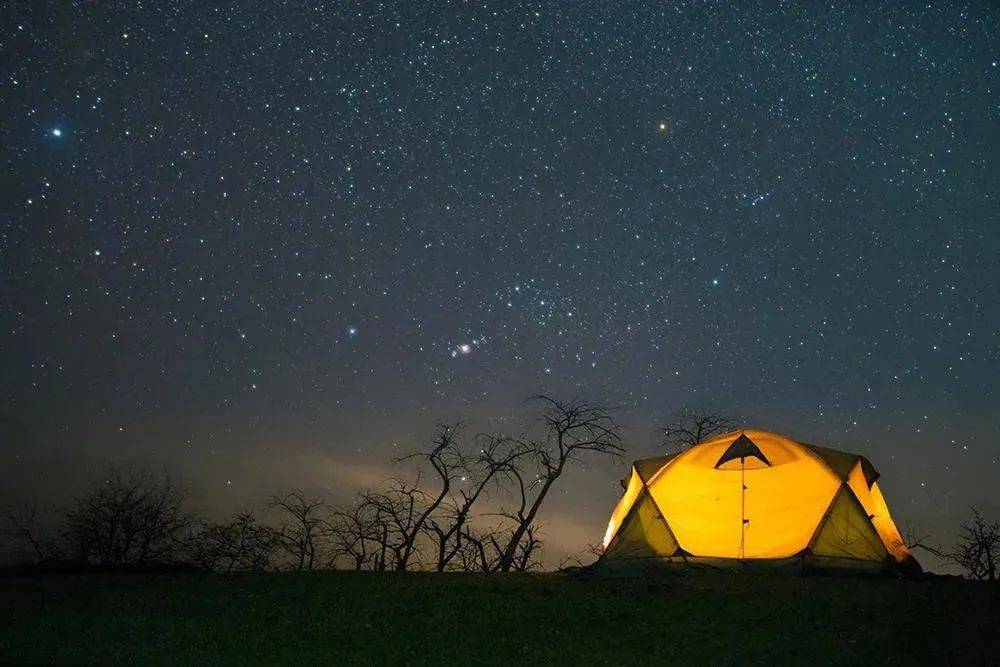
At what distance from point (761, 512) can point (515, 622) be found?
665 cm

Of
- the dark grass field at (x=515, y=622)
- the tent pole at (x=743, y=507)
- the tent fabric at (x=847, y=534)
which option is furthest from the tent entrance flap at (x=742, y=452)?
the dark grass field at (x=515, y=622)

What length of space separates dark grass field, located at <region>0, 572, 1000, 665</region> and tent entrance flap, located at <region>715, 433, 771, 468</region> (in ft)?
8.75

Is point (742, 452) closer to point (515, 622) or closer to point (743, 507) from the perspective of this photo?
point (743, 507)

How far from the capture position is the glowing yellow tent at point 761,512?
43.3 ft

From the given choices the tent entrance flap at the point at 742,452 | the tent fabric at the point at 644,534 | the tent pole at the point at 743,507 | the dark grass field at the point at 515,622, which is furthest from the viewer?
the tent entrance flap at the point at 742,452

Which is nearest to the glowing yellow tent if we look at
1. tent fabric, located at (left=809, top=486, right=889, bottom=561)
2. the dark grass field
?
tent fabric, located at (left=809, top=486, right=889, bottom=561)

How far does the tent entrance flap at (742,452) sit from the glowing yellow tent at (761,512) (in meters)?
0.02

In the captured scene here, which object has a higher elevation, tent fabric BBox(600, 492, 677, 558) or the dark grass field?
tent fabric BBox(600, 492, 677, 558)

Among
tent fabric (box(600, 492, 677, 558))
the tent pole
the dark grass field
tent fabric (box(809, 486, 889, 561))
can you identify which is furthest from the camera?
tent fabric (box(600, 492, 677, 558))

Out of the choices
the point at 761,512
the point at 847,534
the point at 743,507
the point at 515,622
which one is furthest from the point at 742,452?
the point at 515,622

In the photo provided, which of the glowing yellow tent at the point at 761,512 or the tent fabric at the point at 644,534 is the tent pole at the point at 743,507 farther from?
the tent fabric at the point at 644,534

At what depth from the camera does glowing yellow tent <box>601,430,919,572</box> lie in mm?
13188

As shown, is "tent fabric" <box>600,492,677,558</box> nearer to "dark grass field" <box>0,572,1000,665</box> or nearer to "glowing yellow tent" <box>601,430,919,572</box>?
"glowing yellow tent" <box>601,430,919,572</box>

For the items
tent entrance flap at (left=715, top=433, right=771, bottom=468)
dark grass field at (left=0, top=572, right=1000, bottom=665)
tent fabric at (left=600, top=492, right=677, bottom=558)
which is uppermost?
tent entrance flap at (left=715, top=433, right=771, bottom=468)
